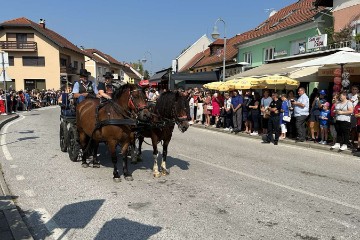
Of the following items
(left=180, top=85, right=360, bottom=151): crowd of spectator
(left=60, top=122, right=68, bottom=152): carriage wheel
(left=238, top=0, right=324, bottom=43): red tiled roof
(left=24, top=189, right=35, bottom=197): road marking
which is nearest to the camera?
(left=24, top=189, right=35, bottom=197): road marking

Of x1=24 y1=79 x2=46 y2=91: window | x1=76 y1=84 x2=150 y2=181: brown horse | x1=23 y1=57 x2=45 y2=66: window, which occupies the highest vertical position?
x1=23 y1=57 x2=45 y2=66: window

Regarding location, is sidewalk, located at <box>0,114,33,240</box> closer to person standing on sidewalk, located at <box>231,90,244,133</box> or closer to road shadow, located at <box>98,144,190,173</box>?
road shadow, located at <box>98,144,190,173</box>

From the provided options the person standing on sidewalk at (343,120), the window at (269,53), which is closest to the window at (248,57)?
the window at (269,53)

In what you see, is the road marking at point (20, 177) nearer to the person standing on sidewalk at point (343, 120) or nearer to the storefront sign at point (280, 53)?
the person standing on sidewalk at point (343, 120)

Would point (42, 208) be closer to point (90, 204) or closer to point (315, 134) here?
point (90, 204)

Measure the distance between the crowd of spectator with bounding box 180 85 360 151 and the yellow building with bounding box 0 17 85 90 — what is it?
3919 cm

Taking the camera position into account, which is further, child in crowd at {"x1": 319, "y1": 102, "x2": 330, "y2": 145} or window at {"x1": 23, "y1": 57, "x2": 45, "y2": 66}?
window at {"x1": 23, "y1": 57, "x2": 45, "y2": 66}

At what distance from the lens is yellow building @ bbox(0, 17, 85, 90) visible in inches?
1898

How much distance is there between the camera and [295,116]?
12.1 metres

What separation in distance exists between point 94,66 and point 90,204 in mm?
65891

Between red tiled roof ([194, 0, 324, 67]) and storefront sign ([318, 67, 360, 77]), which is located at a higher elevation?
red tiled roof ([194, 0, 324, 67])

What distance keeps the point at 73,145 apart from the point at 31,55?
46626 millimetres

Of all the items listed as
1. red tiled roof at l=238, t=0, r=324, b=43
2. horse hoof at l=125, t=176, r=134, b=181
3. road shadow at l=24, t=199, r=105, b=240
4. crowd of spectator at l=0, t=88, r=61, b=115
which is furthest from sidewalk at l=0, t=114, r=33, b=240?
crowd of spectator at l=0, t=88, r=61, b=115

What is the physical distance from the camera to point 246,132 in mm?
14742
